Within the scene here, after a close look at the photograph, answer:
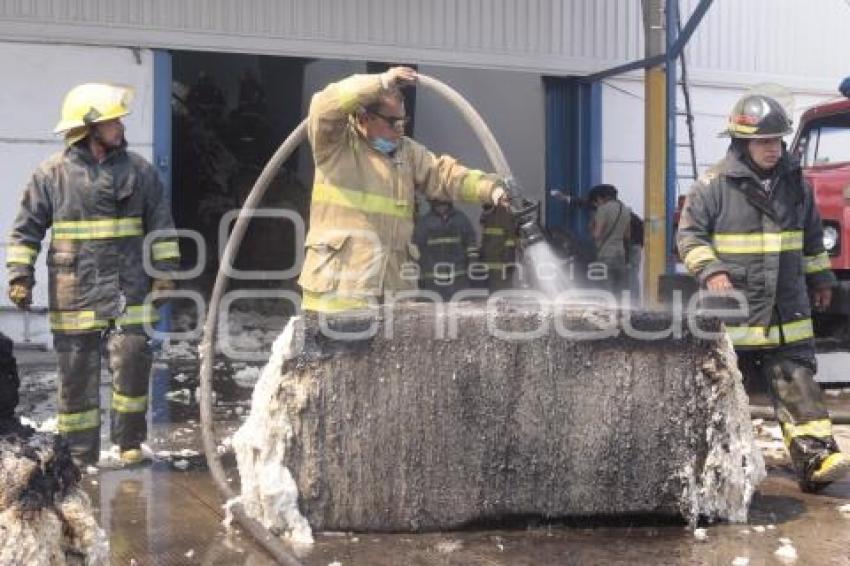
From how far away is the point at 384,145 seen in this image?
4.39 m

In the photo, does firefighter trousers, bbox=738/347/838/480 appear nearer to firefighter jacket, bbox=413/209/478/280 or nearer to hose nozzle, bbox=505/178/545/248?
hose nozzle, bbox=505/178/545/248

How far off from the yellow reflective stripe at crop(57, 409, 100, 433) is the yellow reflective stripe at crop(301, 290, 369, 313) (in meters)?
1.37

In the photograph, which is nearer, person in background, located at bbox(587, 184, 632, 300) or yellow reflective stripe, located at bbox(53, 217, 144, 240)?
yellow reflective stripe, located at bbox(53, 217, 144, 240)

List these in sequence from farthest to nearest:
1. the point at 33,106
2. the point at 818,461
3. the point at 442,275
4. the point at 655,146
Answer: the point at 442,275
the point at 655,146
the point at 33,106
the point at 818,461

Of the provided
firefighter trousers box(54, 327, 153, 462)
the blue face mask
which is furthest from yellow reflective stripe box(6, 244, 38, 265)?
the blue face mask

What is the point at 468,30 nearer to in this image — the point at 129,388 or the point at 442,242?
the point at 442,242

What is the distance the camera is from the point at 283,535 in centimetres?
365

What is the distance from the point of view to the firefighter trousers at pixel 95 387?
4910 millimetres

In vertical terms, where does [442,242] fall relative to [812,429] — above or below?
above

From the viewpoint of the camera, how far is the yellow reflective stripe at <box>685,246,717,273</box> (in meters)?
4.49

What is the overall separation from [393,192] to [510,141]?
393 inches

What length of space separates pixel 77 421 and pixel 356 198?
71.3 inches

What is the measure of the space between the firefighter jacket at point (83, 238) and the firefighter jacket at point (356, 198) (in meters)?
1.10

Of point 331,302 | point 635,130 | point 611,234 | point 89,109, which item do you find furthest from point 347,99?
point 635,130
